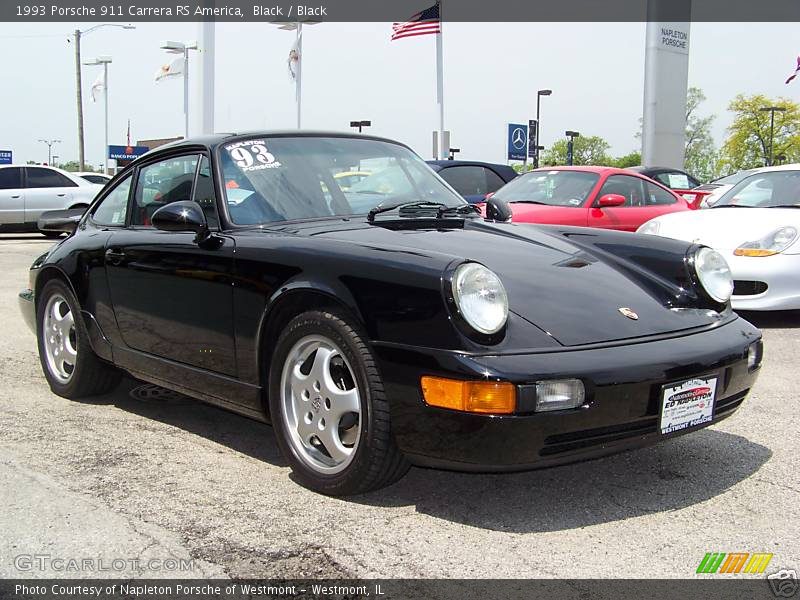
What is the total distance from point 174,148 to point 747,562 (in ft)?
10.0

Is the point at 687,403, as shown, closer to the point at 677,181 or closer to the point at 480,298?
the point at 480,298

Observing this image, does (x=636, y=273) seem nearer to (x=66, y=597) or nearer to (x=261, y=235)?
(x=261, y=235)

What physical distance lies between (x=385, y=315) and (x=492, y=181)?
8.66m

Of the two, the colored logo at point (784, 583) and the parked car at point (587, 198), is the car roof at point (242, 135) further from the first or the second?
the parked car at point (587, 198)

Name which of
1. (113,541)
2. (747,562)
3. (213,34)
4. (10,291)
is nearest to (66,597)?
(113,541)

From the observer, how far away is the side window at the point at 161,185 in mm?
3900

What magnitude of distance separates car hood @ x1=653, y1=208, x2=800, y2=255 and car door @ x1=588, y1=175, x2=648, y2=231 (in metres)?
1.37

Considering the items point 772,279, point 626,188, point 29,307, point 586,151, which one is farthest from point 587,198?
point 586,151

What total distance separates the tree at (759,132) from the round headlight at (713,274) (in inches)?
2394

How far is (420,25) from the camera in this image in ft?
70.4

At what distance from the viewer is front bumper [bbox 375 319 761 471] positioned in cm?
254

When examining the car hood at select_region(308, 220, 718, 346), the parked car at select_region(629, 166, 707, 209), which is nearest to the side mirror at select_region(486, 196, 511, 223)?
the car hood at select_region(308, 220, 718, 346)

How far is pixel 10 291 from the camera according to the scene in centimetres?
902
